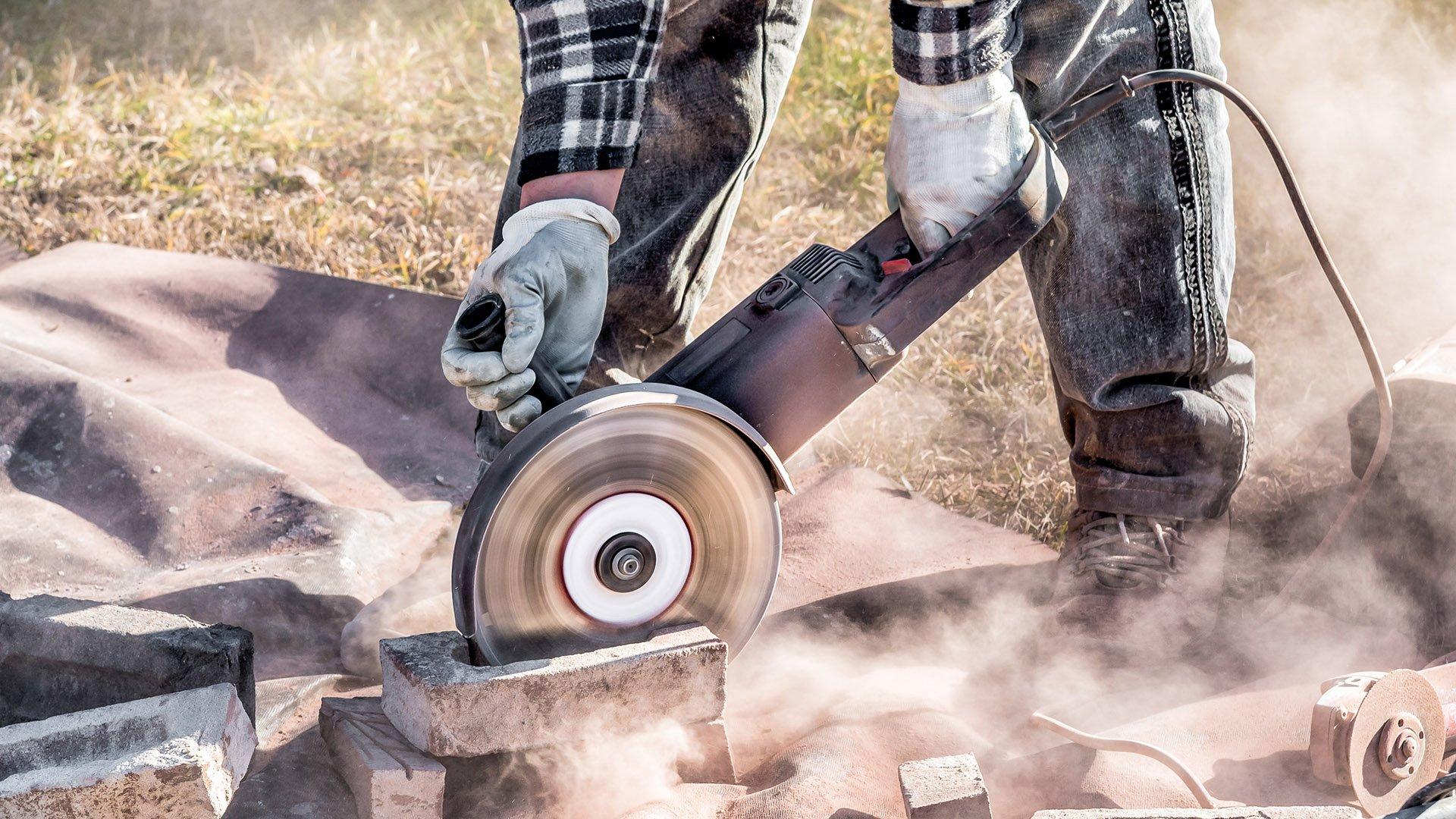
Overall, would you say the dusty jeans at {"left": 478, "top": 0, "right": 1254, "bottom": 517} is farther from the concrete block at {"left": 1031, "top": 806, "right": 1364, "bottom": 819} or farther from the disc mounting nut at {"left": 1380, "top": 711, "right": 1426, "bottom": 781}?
the concrete block at {"left": 1031, "top": 806, "right": 1364, "bottom": 819}

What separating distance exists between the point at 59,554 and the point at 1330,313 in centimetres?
340

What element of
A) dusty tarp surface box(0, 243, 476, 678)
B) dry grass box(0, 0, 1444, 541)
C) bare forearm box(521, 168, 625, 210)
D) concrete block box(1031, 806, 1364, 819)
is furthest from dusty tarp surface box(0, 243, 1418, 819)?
bare forearm box(521, 168, 625, 210)

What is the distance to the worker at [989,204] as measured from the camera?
6.67ft

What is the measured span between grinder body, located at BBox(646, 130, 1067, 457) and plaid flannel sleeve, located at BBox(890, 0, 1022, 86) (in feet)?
0.72

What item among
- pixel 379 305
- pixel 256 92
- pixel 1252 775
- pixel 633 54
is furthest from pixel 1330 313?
pixel 256 92

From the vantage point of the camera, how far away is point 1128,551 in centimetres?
247

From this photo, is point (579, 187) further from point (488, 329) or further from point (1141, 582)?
point (1141, 582)

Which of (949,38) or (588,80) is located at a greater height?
(949,38)

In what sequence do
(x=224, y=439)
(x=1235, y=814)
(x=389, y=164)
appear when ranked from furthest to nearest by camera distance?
1. (x=389, y=164)
2. (x=224, y=439)
3. (x=1235, y=814)

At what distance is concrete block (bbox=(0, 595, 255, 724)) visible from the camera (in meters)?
1.95

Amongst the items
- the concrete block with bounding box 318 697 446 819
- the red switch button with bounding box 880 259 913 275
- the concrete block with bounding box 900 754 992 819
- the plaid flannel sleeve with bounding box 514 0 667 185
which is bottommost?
the concrete block with bounding box 318 697 446 819

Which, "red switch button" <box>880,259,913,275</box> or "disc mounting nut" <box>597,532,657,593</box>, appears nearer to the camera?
"disc mounting nut" <box>597,532,657,593</box>

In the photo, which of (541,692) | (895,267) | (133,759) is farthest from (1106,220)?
(133,759)

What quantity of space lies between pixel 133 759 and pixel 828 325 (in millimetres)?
1225
